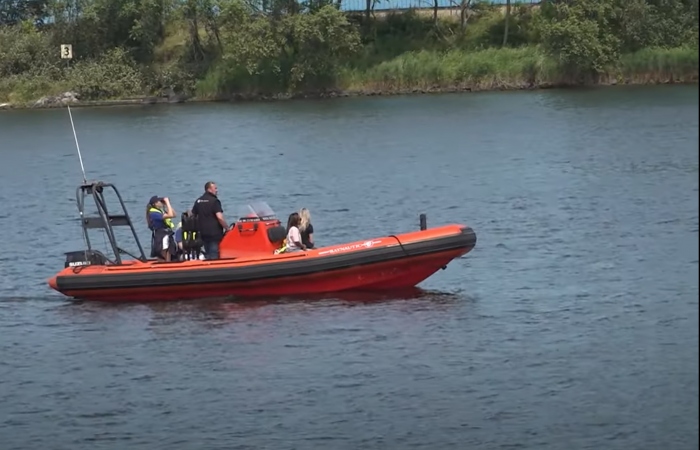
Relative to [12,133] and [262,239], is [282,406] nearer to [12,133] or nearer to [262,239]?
[262,239]

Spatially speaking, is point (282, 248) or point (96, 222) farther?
point (96, 222)

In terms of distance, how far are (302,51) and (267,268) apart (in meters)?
50.4

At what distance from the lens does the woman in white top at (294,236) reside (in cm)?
1853

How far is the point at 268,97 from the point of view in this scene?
68.4 meters

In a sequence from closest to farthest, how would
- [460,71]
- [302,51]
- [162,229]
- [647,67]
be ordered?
[162,229]
[647,67]
[460,71]
[302,51]

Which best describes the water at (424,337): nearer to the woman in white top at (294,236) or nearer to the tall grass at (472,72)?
the woman in white top at (294,236)

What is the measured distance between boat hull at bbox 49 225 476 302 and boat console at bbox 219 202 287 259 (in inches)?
6.1

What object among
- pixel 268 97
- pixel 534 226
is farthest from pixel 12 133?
pixel 534 226

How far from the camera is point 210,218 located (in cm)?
1859

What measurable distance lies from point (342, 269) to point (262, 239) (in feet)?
3.88

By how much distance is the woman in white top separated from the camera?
60.8 feet

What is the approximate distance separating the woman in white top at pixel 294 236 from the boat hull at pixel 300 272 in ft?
1.25

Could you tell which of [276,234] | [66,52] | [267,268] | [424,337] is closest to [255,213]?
[276,234]

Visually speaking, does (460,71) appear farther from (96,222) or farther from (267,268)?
(267,268)
